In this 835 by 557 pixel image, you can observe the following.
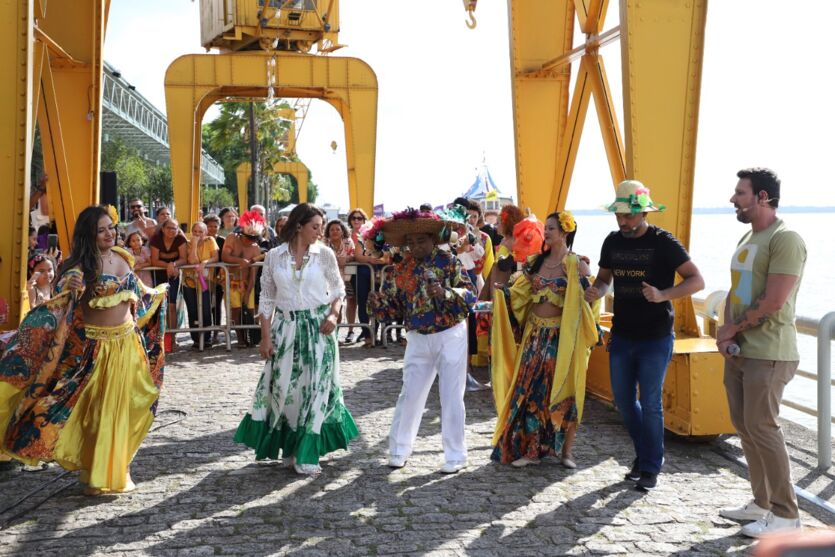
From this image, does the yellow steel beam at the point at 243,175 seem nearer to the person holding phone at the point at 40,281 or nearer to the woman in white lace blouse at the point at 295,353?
the person holding phone at the point at 40,281

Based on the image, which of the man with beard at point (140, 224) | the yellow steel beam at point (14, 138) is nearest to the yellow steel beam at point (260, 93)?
the man with beard at point (140, 224)

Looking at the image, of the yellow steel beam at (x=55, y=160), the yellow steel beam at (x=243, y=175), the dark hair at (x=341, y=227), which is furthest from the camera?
the yellow steel beam at (x=243, y=175)

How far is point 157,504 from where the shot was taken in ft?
18.9

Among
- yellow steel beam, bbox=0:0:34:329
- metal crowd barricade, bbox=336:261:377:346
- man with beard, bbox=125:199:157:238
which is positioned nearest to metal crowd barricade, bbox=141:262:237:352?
man with beard, bbox=125:199:157:238

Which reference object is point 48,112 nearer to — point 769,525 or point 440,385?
point 440,385

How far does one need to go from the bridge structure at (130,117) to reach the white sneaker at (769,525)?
27002 mm

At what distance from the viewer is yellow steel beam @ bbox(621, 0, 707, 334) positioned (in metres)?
7.73

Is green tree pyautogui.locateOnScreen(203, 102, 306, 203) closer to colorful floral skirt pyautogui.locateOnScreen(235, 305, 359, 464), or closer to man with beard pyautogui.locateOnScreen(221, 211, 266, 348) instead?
man with beard pyautogui.locateOnScreen(221, 211, 266, 348)

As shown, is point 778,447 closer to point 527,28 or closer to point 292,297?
point 292,297

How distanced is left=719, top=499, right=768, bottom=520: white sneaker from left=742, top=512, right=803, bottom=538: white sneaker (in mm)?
200

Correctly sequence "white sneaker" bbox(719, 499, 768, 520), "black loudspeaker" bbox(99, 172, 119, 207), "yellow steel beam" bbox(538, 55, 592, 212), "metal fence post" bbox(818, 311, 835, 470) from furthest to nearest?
"black loudspeaker" bbox(99, 172, 119, 207), "yellow steel beam" bbox(538, 55, 592, 212), "metal fence post" bbox(818, 311, 835, 470), "white sneaker" bbox(719, 499, 768, 520)

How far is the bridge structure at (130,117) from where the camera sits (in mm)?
38925

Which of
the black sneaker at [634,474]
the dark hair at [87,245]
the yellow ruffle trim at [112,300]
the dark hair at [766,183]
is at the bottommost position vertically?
the black sneaker at [634,474]

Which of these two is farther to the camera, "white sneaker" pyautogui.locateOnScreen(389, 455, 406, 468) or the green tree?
the green tree
